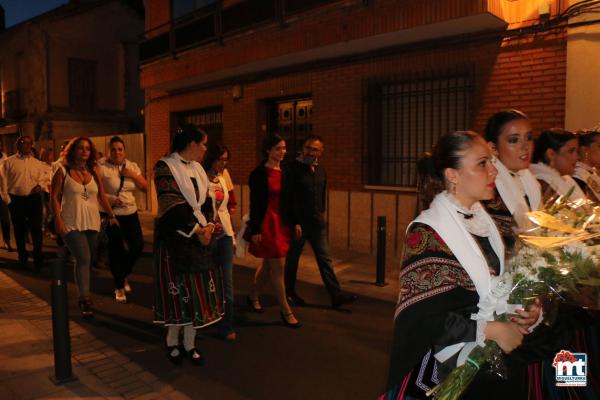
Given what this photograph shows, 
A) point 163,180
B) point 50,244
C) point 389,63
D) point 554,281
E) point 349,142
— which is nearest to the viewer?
point 554,281

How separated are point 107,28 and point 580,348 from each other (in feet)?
92.9

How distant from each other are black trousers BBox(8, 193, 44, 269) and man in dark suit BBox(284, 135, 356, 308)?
454cm

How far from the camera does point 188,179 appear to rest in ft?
14.4

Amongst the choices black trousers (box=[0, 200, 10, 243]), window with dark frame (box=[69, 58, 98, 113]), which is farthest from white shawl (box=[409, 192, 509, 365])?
window with dark frame (box=[69, 58, 98, 113])

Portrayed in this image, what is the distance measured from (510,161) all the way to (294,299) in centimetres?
381

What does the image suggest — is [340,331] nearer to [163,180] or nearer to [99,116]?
[163,180]

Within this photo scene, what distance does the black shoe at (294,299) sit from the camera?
21.2ft

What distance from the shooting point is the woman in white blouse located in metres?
6.61

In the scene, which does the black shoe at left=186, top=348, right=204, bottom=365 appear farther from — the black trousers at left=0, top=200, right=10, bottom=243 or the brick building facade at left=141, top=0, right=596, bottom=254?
the black trousers at left=0, top=200, right=10, bottom=243

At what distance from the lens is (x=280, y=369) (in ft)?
14.9

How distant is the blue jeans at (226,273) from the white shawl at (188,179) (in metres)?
0.81

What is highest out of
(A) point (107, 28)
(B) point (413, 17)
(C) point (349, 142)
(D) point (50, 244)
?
(A) point (107, 28)

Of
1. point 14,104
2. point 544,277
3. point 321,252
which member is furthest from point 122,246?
point 14,104

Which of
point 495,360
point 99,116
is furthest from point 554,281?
point 99,116
